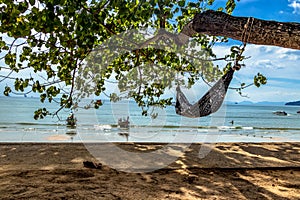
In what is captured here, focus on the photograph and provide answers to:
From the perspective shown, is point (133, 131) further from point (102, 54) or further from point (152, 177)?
point (152, 177)

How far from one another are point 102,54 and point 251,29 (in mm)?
2389

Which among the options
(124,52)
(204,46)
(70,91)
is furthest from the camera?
(204,46)

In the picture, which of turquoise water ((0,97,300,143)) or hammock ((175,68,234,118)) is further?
turquoise water ((0,97,300,143))

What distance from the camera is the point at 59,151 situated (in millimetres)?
3709

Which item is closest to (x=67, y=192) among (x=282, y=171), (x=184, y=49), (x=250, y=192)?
(x=250, y=192)

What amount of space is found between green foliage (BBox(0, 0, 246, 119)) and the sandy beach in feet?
2.14

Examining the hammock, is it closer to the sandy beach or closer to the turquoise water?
the sandy beach

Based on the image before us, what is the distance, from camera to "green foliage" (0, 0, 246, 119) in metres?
2.16

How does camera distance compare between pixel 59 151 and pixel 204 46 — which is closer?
pixel 59 151

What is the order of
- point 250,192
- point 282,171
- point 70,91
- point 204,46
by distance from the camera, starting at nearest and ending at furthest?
point 250,192, point 282,171, point 70,91, point 204,46

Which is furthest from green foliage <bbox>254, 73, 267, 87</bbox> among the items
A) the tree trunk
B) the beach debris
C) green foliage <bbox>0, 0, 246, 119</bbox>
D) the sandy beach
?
the beach debris

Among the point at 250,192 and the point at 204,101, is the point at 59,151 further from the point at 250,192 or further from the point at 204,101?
the point at 250,192

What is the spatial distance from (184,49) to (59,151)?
7.60 ft

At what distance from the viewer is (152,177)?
264 centimetres
